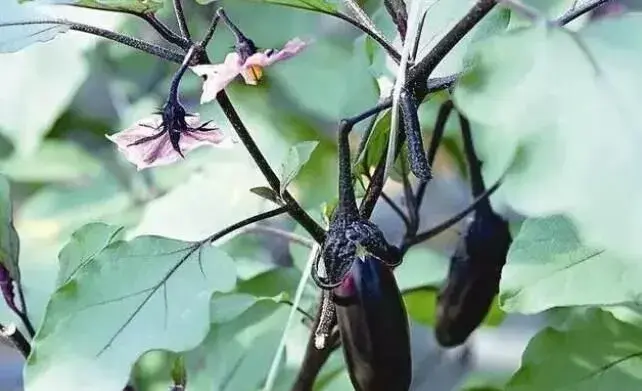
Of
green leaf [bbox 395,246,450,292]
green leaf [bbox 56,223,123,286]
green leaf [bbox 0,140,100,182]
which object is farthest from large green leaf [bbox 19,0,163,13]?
green leaf [bbox 0,140,100,182]

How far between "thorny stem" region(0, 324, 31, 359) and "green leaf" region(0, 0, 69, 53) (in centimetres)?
12

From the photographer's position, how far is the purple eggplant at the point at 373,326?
0.36 metres

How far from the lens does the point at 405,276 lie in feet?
1.96

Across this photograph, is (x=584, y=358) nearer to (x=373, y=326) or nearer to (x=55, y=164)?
(x=373, y=326)

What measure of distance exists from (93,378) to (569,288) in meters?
0.18

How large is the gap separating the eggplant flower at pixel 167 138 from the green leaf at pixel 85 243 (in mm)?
66

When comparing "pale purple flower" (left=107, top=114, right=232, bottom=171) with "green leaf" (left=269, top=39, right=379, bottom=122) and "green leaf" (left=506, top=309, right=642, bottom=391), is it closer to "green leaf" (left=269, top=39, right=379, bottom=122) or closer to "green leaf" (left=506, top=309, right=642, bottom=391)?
"green leaf" (left=506, top=309, right=642, bottom=391)

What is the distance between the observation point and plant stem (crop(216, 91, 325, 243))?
350 millimetres

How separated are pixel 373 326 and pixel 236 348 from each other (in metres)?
0.18

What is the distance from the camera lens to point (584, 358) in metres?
0.41

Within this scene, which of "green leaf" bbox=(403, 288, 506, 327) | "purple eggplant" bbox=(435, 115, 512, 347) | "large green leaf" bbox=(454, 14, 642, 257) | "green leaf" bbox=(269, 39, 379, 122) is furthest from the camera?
"green leaf" bbox=(269, 39, 379, 122)

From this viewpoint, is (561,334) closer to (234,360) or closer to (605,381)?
(605,381)

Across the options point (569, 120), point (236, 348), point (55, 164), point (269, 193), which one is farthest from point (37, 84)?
point (569, 120)

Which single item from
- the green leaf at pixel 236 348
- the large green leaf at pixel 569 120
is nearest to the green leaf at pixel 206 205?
the green leaf at pixel 236 348
